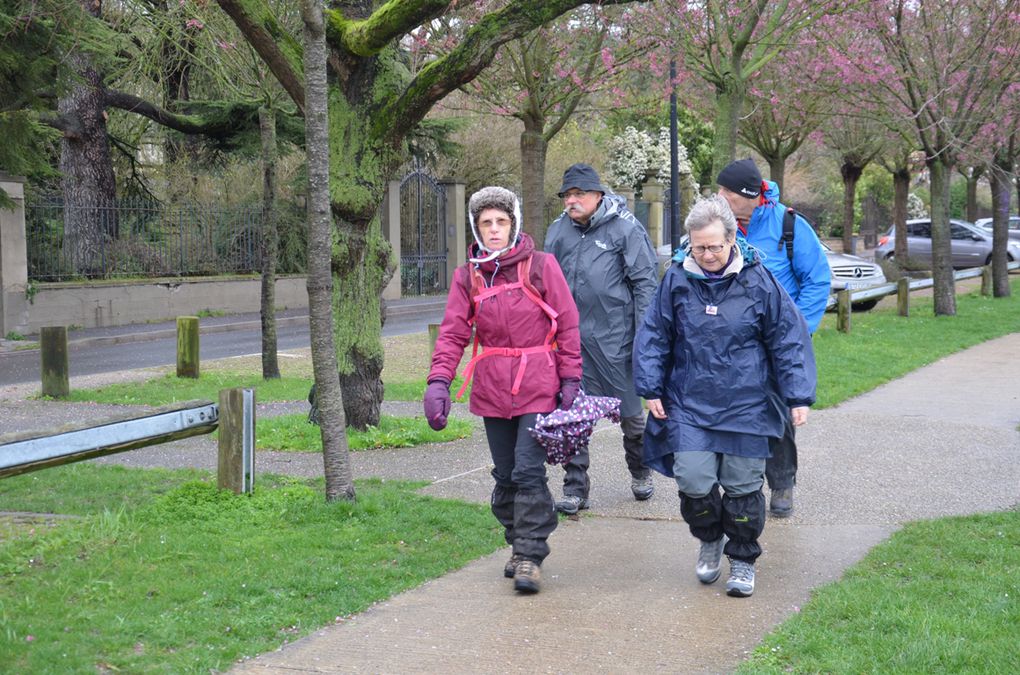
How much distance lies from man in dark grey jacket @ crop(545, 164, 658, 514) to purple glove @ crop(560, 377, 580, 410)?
1162mm

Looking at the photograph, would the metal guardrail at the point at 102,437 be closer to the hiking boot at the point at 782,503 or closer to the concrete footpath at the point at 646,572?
the concrete footpath at the point at 646,572

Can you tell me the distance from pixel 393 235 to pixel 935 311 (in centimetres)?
1305

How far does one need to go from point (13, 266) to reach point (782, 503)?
1583 centimetres

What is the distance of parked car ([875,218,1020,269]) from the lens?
118 feet

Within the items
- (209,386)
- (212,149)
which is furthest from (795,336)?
(212,149)

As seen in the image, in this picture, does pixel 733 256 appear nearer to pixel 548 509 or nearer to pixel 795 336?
pixel 795 336

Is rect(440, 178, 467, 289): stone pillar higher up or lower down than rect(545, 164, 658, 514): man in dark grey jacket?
higher up

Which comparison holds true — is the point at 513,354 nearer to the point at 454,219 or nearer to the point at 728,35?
the point at 728,35

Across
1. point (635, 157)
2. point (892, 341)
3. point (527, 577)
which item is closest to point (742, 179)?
point (527, 577)

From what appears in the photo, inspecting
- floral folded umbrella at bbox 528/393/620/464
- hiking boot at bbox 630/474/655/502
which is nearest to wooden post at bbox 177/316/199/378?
hiking boot at bbox 630/474/655/502

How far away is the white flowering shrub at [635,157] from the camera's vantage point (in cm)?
4253

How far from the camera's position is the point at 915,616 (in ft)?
14.5

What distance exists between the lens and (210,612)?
4648 mm

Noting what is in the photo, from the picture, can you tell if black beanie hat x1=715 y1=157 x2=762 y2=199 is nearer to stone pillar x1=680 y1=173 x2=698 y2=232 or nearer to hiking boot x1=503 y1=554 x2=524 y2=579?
hiking boot x1=503 y1=554 x2=524 y2=579
